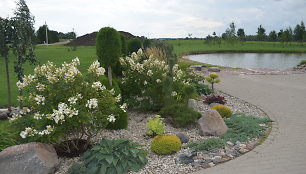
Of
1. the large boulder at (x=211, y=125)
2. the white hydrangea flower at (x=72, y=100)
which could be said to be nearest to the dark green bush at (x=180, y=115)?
the large boulder at (x=211, y=125)

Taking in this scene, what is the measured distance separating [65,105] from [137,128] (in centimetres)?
285

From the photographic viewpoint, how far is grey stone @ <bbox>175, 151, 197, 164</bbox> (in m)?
4.99

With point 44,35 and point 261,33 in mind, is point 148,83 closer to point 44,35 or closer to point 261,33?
point 44,35

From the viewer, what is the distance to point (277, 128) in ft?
22.4

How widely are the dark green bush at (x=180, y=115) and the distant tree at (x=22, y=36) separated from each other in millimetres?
4178

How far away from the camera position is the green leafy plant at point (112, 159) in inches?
181

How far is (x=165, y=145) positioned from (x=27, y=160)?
2.45 m

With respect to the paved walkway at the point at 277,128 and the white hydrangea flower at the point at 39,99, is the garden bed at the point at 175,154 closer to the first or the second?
the paved walkway at the point at 277,128

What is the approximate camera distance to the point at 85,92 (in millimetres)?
5000

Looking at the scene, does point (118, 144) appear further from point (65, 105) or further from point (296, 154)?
point (296, 154)

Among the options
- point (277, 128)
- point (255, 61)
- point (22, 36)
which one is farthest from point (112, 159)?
point (255, 61)

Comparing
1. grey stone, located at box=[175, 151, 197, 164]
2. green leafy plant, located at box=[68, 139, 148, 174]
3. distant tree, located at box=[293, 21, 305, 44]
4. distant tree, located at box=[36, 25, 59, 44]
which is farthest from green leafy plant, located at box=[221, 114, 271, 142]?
distant tree, located at box=[293, 21, 305, 44]

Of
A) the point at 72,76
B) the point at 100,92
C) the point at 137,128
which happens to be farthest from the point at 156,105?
the point at 72,76

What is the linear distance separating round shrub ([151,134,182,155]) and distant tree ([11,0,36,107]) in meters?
4.48
